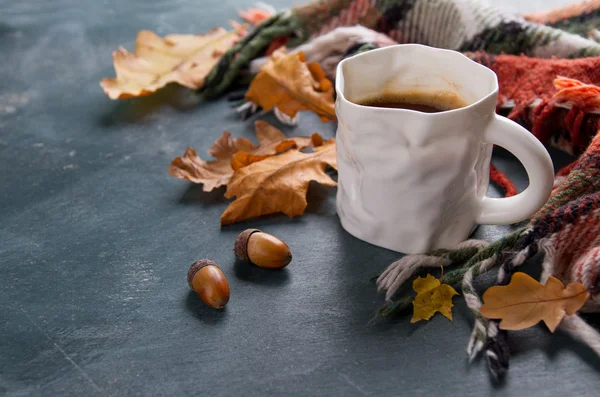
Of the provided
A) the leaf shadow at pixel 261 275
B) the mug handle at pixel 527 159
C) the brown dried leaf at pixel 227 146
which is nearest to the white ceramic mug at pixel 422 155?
the mug handle at pixel 527 159

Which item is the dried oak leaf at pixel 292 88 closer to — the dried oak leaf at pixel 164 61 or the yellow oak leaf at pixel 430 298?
the dried oak leaf at pixel 164 61

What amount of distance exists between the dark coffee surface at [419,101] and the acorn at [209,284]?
0.90 ft

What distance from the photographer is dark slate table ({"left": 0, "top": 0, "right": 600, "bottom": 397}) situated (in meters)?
0.62

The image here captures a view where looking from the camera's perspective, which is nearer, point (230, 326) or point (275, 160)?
point (230, 326)

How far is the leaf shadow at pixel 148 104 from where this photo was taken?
1.13 metres

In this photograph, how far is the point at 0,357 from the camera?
0.66m

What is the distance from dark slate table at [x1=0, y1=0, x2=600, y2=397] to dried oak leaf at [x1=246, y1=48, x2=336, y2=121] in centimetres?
4

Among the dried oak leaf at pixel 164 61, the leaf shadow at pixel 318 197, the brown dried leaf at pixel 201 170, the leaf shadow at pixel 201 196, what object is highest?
the leaf shadow at pixel 318 197

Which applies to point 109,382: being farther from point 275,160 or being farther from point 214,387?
point 275,160

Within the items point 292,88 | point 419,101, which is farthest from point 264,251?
point 292,88

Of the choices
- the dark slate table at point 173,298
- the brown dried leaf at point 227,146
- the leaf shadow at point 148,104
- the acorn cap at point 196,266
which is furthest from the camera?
the leaf shadow at point 148,104

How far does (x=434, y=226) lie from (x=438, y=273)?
0.05 meters

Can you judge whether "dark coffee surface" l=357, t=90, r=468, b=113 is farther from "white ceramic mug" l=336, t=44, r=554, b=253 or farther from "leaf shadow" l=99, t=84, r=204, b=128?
"leaf shadow" l=99, t=84, r=204, b=128

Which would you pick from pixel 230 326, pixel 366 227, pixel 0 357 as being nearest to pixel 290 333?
pixel 230 326
